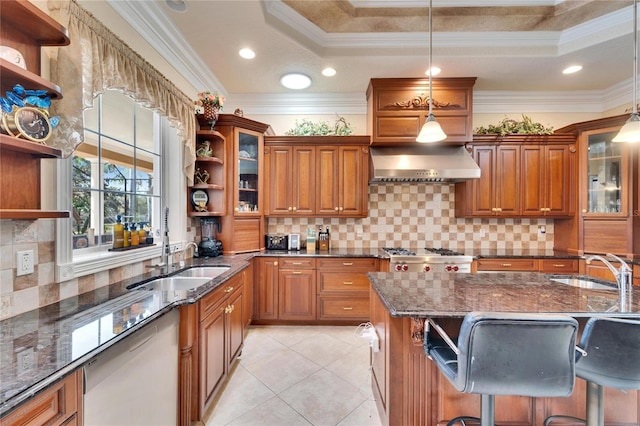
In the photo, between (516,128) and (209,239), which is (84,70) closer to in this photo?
(209,239)

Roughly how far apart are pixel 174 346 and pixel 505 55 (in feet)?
12.6

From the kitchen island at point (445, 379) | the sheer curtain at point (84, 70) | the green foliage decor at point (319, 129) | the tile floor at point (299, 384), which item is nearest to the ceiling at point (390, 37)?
the sheer curtain at point (84, 70)

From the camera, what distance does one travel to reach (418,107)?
311cm

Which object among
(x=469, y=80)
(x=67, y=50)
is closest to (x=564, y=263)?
(x=469, y=80)

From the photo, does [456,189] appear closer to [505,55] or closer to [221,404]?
[505,55]

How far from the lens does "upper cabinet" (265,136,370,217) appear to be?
3318 millimetres

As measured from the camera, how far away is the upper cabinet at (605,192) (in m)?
2.85

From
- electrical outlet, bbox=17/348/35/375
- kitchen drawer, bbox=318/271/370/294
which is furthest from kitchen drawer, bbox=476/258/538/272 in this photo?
electrical outlet, bbox=17/348/35/375

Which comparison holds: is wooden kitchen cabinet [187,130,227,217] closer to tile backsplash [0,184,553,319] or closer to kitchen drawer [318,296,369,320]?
tile backsplash [0,184,553,319]

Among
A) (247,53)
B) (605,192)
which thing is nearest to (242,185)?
(247,53)

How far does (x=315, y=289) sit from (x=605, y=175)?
146 inches

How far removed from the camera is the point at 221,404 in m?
1.86

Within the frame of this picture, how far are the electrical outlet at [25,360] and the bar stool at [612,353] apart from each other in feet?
6.99

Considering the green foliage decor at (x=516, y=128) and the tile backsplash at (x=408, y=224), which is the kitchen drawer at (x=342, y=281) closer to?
the tile backsplash at (x=408, y=224)
